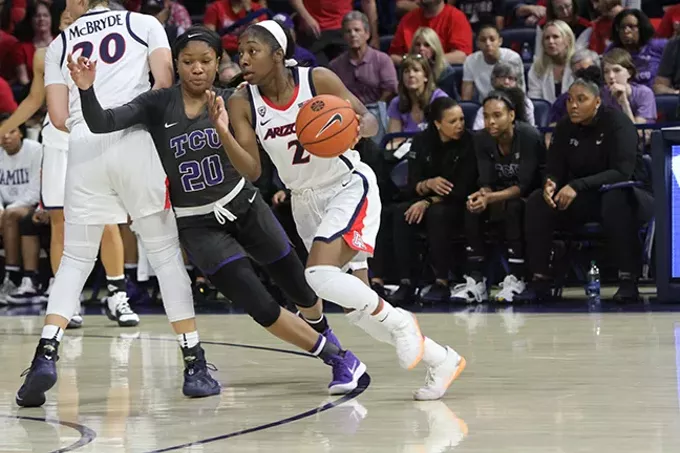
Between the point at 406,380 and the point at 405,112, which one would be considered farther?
the point at 405,112

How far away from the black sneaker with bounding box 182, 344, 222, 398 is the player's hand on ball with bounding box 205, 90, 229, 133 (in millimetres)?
1003

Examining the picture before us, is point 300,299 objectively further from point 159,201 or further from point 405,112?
point 405,112

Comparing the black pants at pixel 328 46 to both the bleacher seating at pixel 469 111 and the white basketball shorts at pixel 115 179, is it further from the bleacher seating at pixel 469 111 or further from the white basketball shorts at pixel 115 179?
the white basketball shorts at pixel 115 179

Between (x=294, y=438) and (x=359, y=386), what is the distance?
117cm

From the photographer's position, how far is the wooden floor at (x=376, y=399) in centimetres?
429

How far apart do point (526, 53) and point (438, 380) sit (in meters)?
6.76

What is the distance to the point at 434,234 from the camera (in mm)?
9367

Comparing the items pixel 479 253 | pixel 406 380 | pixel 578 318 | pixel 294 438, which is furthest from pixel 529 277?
pixel 294 438

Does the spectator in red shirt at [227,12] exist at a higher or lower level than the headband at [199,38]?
higher

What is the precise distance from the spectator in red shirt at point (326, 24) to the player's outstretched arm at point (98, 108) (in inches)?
254

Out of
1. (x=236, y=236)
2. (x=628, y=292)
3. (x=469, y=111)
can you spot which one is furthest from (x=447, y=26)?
(x=236, y=236)

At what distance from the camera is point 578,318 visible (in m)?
8.04

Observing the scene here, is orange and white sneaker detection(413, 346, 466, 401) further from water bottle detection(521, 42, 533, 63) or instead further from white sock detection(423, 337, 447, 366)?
water bottle detection(521, 42, 533, 63)

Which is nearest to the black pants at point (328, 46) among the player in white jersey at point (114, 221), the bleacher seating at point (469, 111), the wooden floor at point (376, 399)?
the bleacher seating at point (469, 111)
